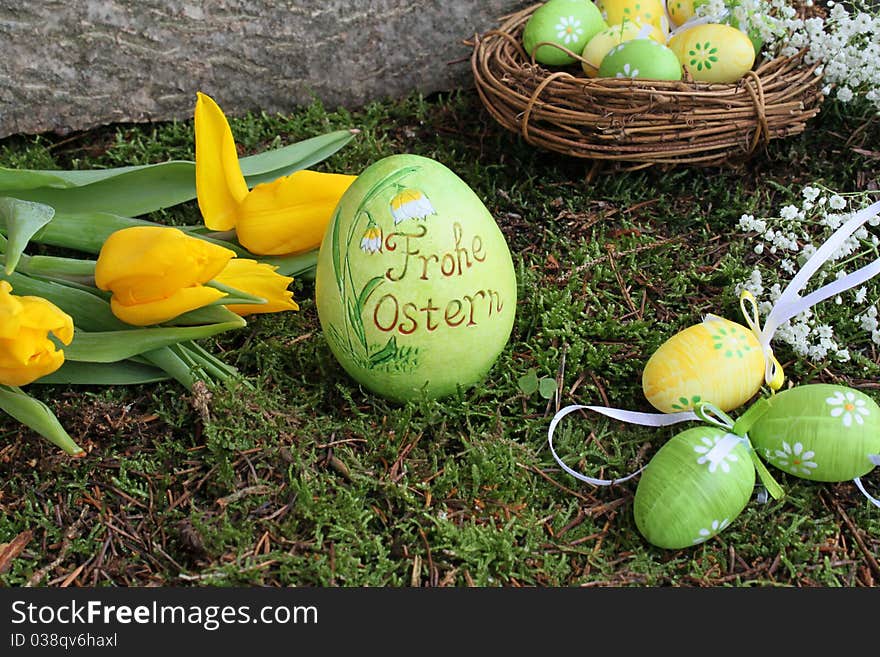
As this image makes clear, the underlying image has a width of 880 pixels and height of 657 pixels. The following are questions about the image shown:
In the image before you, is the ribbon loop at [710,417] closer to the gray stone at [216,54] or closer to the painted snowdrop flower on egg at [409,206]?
the painted snowdrop flower on egg at [409,206]

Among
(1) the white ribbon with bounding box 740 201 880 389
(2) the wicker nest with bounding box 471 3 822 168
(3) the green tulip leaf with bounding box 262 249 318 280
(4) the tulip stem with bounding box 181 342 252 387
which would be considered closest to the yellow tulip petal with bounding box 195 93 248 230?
(3) the green tulip leaf with bounding box 262 249 318 280

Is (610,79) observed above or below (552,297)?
above

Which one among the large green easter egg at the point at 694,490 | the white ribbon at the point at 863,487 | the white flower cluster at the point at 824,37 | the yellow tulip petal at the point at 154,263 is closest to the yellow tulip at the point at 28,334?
the yellow tulip petal at the point at 154,263

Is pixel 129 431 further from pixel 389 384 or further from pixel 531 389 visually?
pixel 531 389

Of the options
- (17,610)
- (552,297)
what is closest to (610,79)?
(552,297)

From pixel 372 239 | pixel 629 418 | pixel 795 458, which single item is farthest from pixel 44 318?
pixel 795 458

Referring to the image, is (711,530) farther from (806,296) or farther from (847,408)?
(806,296)
